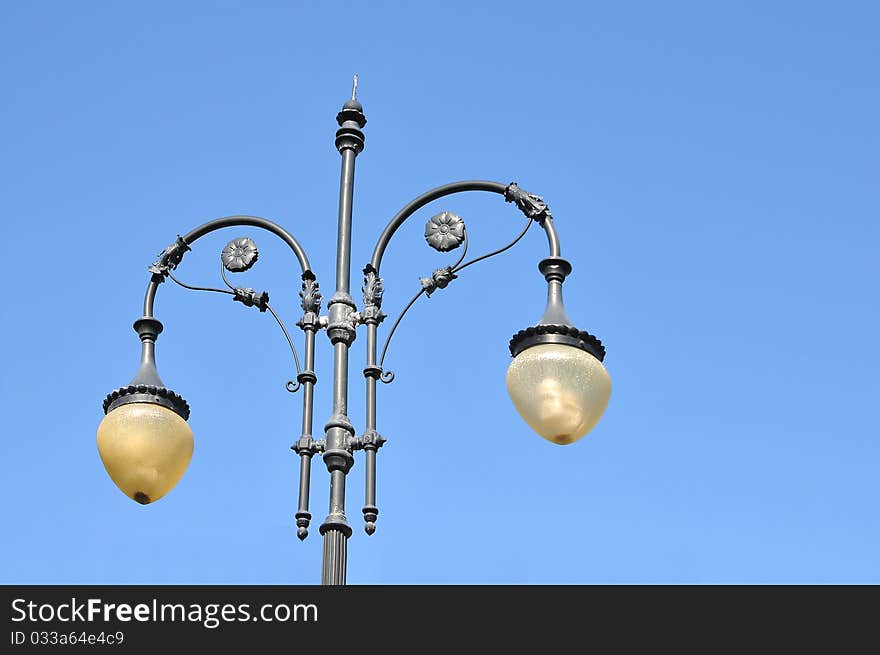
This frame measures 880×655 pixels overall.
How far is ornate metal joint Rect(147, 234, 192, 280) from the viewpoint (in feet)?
47.0

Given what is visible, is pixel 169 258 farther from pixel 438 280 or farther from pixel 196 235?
pixel 438 280

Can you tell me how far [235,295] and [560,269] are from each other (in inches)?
77.9

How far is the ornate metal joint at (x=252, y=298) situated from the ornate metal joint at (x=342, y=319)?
2.06 feet

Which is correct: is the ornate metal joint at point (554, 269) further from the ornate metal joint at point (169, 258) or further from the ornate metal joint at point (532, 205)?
the ornate metal joint at point (169, 258)

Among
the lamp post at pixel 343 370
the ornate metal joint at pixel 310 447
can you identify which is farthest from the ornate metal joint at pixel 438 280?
the ornate metal joint at pixel 310 447

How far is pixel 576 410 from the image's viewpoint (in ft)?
42.5

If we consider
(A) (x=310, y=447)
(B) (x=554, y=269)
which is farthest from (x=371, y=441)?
(B) (x=554, y=269)

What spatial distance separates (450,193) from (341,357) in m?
1.42
